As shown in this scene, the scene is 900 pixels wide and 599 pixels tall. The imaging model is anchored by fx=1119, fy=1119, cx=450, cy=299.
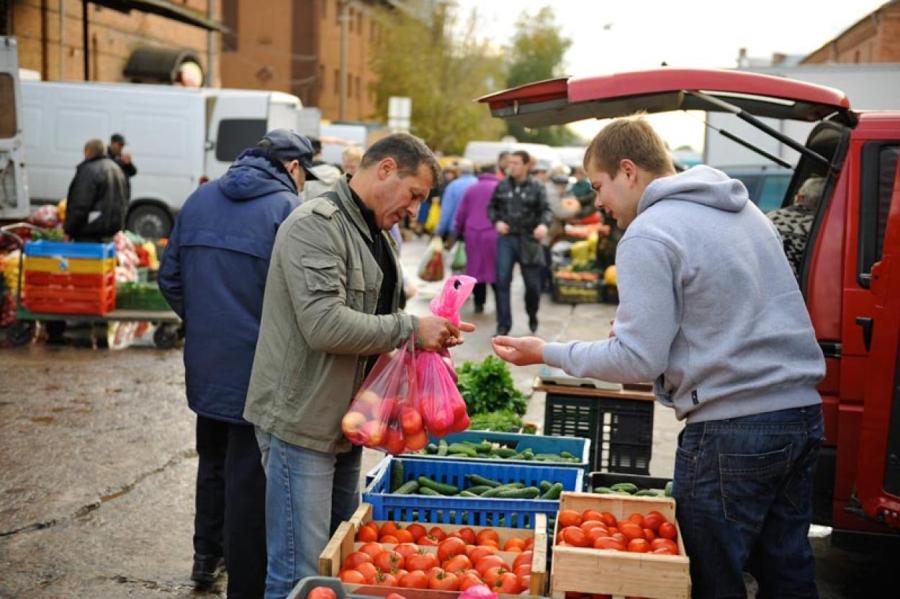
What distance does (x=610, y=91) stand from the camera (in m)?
5.48

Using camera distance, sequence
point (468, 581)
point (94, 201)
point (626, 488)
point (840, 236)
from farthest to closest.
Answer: point (94, 201) → point (840, 236) → point (626, 488) → point (468, 581)

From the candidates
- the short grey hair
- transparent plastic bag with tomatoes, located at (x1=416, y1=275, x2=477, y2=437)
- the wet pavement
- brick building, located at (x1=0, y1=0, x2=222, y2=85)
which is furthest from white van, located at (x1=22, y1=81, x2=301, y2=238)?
transparent plastic bag with tomatoes, located at (x1=416, y1=275, x2=477, y2=437)

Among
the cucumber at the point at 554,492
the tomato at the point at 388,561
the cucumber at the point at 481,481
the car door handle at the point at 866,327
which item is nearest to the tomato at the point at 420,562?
the tomato at the point at 388,561

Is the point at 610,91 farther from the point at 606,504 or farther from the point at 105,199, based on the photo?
the point at 105,199

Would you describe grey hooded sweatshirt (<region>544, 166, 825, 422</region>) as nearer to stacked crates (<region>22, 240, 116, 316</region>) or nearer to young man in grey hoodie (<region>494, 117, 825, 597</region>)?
young man in grey hoodie (<region>494, 117, 825, 597</region>)

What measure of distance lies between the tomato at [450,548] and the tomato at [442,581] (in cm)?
23

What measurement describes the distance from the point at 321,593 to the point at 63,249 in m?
9.05

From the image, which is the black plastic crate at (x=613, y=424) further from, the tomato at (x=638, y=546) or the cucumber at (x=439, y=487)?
the tomato at (x=638, y=546)

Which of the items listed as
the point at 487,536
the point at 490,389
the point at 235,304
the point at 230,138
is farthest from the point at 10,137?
the point at 487,536

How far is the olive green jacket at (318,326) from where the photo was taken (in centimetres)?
377

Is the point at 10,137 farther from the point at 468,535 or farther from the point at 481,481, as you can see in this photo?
the point at 468,535

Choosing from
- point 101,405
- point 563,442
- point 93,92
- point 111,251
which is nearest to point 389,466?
point 563,442

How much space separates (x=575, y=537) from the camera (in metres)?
3.75

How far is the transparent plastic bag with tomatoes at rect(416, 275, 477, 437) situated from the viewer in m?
4.05
